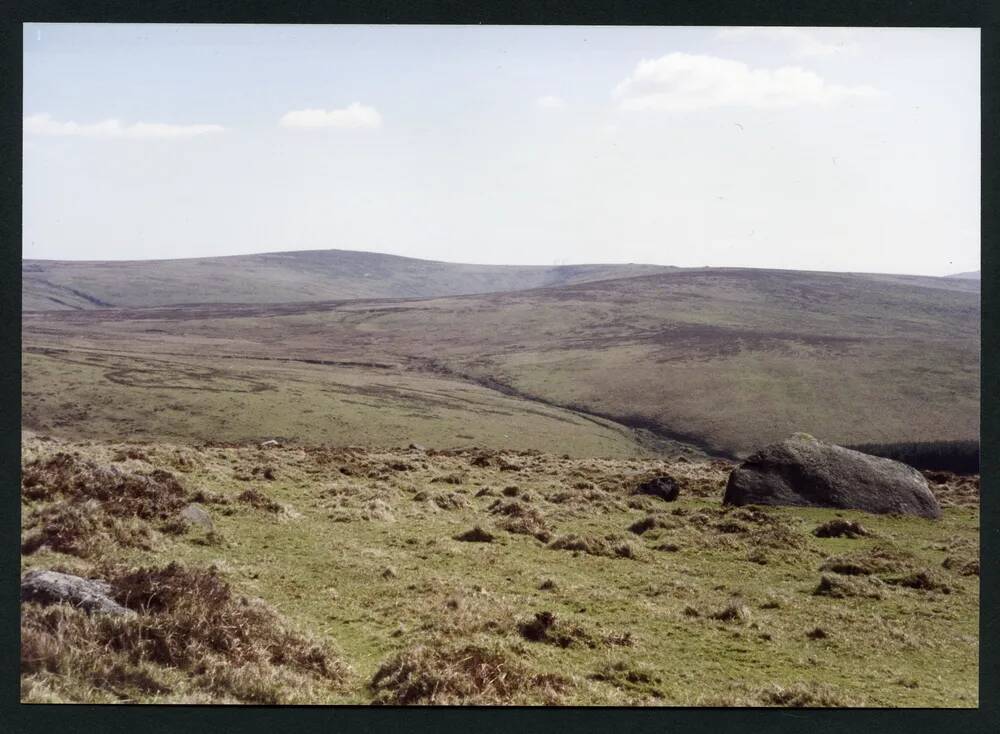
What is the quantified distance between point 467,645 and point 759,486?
15.5 meters

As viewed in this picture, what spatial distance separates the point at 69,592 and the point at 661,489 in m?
19.7

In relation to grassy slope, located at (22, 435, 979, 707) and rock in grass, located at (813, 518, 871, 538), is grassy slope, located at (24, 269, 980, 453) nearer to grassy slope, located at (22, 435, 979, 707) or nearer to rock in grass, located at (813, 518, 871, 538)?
grassy slope, located at (22, 435, 979, 707)

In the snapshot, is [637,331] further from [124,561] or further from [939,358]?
[124,561]

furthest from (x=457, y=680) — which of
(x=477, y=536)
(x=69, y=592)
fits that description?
(x=477, y=536)

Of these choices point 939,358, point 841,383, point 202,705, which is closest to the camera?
point 202,705

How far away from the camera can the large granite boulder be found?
73.2 feet

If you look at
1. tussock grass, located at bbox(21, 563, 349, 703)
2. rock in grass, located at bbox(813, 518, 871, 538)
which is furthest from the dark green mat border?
rock in grass, located at bbox(813, 518, 871, 538)

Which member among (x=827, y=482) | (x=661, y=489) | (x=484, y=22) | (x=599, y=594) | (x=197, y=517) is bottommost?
(x=661, y=489)

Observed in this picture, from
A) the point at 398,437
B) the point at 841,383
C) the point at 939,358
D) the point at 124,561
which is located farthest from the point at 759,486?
the point at 939,358

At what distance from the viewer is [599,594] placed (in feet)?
44.0

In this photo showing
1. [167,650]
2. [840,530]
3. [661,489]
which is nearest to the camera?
[167,650]

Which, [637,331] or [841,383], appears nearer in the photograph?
[841,383]

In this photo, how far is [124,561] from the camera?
38.7 ft

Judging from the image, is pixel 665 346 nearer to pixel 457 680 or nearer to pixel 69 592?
pixel 457 680
